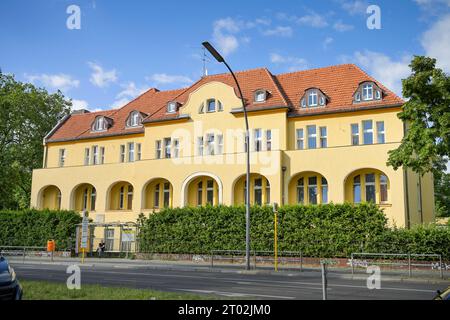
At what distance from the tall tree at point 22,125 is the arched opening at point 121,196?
Result: 11647mm

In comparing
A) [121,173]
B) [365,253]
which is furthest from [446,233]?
[121,173]

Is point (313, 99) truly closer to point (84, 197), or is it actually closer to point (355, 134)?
point (355, 134)

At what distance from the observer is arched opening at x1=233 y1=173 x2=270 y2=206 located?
34.5 meters

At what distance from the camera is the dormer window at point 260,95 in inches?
1398

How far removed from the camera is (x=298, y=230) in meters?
27.8

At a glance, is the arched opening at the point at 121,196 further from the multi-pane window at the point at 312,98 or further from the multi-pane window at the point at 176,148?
the multi-pane window at the point at 312,98

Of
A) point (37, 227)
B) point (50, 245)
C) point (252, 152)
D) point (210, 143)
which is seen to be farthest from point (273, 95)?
point (37, 227)

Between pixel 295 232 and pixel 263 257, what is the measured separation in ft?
7.80

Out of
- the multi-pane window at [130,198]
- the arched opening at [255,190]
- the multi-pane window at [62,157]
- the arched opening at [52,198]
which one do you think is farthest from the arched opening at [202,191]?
the multi-pane window at [62,157]

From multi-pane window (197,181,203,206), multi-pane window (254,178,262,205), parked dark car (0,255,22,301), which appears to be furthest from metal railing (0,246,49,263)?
parked dark car (0,255,22,301)

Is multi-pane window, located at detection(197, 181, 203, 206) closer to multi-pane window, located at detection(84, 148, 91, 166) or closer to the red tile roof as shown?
the red tile roof

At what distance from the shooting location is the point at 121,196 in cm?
4112

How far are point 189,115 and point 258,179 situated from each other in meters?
7.41

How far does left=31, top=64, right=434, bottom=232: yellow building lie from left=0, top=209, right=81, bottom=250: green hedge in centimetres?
382
